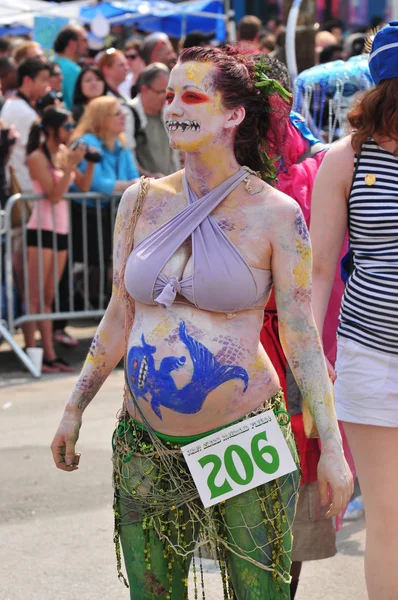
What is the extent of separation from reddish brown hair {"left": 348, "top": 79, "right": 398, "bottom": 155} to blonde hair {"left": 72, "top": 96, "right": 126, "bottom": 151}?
5476 mm

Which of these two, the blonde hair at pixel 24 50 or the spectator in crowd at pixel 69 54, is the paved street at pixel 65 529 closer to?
the blonde hair at pixel 24 50

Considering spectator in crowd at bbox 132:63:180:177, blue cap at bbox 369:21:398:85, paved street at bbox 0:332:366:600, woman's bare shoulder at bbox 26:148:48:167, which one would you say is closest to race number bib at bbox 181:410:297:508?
blue cap at bbox 369:21:398:85

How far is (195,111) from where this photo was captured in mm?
2826

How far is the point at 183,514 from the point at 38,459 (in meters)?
3.39

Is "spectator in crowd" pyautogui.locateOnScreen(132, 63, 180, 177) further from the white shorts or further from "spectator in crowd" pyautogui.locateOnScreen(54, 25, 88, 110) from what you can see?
the white shorts

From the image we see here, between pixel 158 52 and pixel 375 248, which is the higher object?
pixel 375 248

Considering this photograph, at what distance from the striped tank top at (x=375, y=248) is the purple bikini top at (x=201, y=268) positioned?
1.74 ft

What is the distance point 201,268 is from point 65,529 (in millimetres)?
2645

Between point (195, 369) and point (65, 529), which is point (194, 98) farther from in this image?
point (65, 529)

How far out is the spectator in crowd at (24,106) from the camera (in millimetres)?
8594

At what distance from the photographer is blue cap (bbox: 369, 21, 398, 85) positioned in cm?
326

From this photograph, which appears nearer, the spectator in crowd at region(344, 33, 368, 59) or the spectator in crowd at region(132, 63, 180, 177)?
the spectator in crowd at region(132, 63, 180, 177)

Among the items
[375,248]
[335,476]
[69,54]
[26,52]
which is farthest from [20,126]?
[335,476]

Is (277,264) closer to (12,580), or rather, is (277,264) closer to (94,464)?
(12,580)
